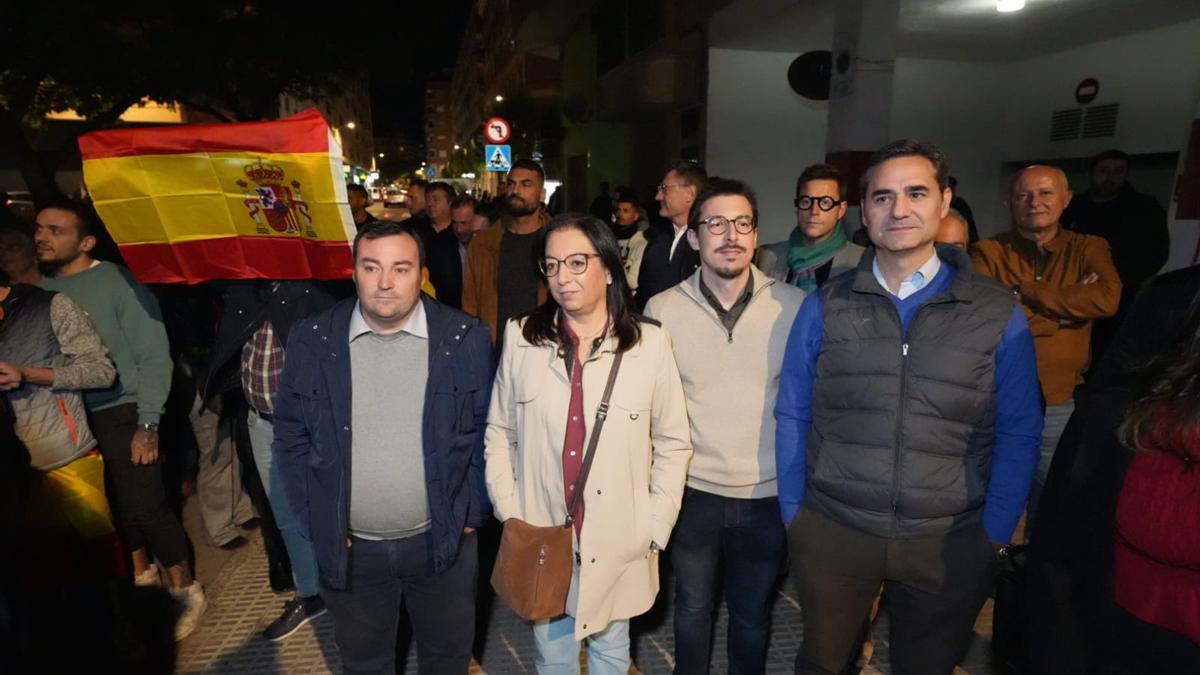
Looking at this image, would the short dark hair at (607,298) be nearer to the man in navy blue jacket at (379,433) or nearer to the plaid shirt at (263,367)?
the man in navy blue jacket at (379,433)

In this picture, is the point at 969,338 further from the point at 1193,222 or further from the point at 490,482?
the point at 1193,222

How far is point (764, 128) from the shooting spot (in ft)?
37.6

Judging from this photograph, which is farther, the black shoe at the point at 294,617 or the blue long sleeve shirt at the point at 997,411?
the black shoe at the point at 294,617

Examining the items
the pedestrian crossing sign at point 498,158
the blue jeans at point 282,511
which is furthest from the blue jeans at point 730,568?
the pedestrian crossing sign at point 498,158

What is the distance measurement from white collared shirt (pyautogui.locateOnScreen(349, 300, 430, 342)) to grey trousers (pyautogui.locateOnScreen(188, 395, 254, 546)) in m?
1.87

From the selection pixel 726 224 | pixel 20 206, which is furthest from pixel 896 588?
pixel 20 206

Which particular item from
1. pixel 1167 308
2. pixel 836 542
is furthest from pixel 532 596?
pixel 1167 308

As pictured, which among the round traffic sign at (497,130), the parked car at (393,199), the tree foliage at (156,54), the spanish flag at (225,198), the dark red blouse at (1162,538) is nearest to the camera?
the dark red blouse at (1162,538)

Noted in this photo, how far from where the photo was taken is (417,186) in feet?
27.8

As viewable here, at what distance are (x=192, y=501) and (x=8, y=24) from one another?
1346cm

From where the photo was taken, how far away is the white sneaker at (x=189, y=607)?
3.40 metres

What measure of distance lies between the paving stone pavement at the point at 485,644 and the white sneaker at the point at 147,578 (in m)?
0.31

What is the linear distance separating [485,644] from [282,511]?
3.92 ft

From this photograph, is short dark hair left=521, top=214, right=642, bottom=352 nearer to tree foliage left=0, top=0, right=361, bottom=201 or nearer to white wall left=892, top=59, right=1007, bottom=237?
white wall left=892, top=59, right=1007, bottom=237
